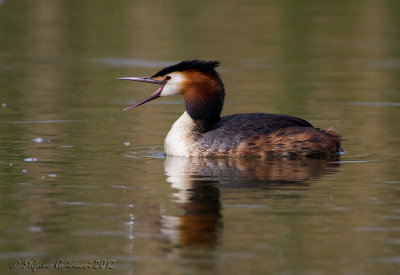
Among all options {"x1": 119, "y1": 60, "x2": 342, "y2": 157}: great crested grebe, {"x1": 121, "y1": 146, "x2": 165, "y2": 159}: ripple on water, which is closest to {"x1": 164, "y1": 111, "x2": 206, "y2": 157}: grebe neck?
{"x1": 119, "y1": 60, "x2": 342, "y2": 157}: great crested grebe

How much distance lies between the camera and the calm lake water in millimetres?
8312

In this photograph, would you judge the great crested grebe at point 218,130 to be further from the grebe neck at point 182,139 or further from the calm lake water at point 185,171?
the calm lake water at point 185,171

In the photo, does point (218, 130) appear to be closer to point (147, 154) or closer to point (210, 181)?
point (147, 154)

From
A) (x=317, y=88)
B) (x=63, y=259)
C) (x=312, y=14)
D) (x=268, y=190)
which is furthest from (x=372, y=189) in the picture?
(x=312, y=14)

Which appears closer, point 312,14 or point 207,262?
point 207,262

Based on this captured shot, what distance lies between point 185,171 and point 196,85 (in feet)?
5.80

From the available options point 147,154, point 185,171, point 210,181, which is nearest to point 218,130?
point 147,154

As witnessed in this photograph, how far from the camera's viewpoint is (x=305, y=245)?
8.49 metres

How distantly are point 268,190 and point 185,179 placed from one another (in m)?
1.12

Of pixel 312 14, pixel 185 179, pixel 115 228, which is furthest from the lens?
pixel 312 14

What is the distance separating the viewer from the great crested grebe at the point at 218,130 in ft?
42.6

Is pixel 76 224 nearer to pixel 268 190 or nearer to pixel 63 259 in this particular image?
pixel 63 259

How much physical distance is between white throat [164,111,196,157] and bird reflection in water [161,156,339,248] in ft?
0.47

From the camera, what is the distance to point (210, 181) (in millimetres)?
11227
